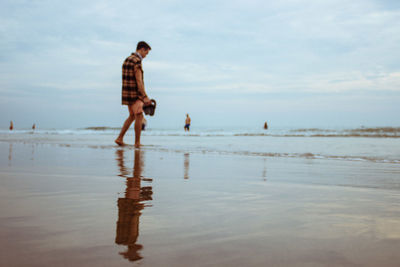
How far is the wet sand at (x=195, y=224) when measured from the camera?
38.1 inches

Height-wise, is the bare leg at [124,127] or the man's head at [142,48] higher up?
the man's head at [142,48]

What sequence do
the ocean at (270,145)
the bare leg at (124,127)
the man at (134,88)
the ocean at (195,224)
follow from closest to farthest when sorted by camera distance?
the ocean at (195,224) → the ocean at (270,145) → the man at (134,88) → the bare leg at (124,127)

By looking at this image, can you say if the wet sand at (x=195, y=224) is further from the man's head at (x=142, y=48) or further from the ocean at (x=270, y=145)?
the man's head at (x=142, y=48)

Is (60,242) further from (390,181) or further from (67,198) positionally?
(390,181)

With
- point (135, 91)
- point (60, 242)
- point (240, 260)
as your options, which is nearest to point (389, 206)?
point (240, 260)

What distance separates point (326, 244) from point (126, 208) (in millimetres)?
853

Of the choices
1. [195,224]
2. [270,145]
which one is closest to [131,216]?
[195,224]

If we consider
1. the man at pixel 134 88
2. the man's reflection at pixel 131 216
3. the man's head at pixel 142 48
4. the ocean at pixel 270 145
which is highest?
the man's head at pixel 142 48

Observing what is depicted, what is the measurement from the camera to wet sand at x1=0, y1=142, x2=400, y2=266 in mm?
969

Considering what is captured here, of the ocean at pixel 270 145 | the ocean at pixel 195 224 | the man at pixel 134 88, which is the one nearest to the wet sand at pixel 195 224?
the ocean at pixel 195 224

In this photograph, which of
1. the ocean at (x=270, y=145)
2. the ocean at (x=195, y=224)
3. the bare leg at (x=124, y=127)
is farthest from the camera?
the bare leg at (x=124, y=127)

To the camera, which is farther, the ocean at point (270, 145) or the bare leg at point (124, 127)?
the bare leg at point (124, 127)

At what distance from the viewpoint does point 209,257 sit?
974mm

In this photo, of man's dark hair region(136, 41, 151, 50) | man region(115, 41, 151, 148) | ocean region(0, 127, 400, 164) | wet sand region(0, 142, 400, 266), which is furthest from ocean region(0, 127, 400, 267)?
man's dark hair region(136, 41, 151, 50)
